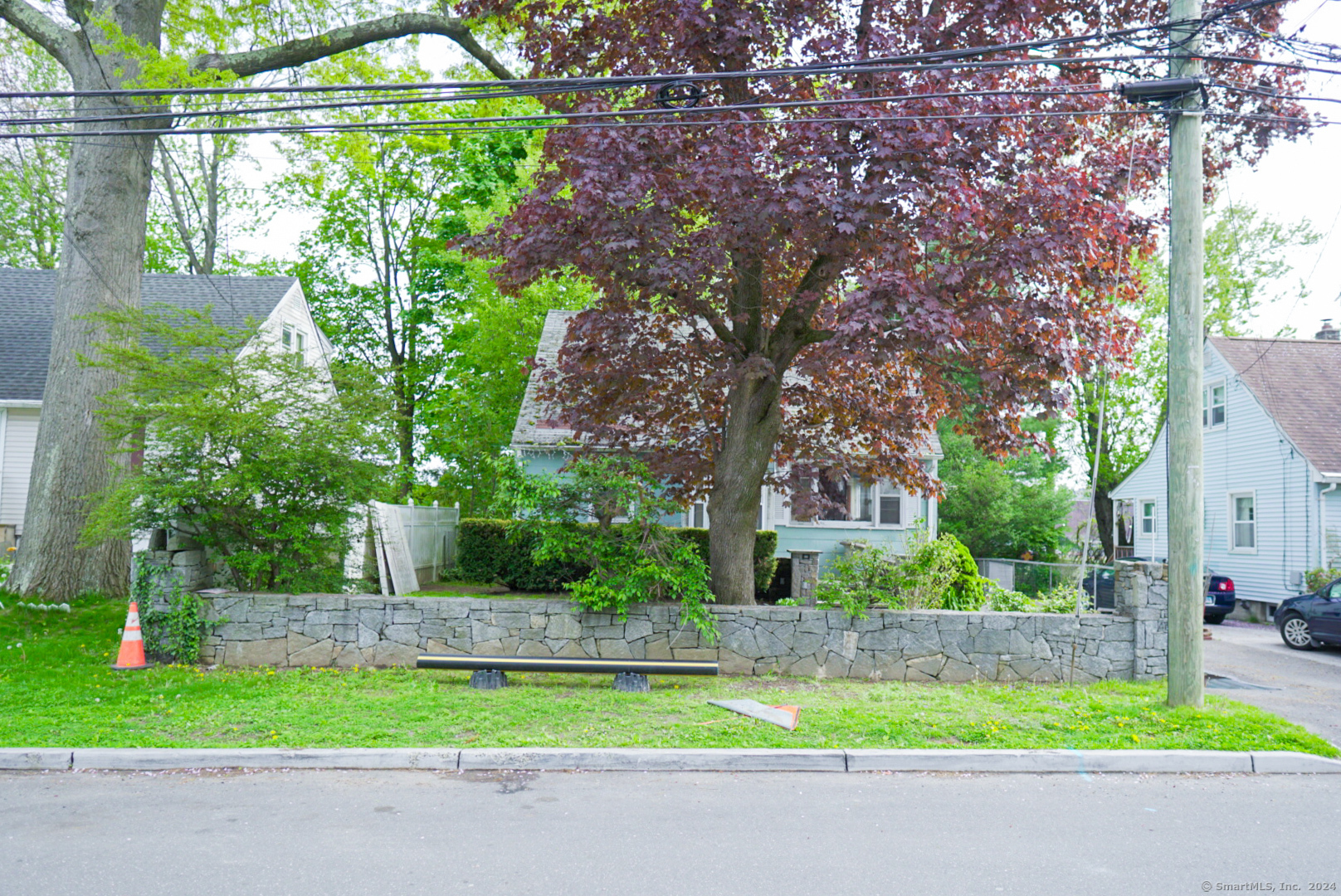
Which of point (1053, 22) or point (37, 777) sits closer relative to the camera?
point (37, 777)

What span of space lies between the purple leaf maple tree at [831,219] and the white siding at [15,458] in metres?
14.5

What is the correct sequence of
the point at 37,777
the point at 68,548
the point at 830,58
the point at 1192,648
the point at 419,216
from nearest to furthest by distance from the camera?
the point at 37,777 < the point at 1192,648 < the point at 830,58 < the point at 68,548 < the point at 419,216

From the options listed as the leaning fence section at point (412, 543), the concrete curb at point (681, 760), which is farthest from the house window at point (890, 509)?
the concrete curb at point (681, 760)

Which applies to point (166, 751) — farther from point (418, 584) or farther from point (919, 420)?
point (418, 584)

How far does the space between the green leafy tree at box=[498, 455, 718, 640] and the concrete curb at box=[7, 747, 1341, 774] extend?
2997 millimetres

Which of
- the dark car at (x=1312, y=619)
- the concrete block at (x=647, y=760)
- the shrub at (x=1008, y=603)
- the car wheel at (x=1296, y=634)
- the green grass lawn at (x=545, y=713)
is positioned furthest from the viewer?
the car wheel at (x=1296, y=634)

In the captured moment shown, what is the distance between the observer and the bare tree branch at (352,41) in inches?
509

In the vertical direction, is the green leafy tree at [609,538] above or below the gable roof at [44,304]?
below

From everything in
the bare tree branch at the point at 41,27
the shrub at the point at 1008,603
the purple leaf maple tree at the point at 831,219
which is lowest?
the shrub at the point at 1008,603

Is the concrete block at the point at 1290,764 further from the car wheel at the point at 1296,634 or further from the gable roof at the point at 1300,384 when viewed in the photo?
the gable roof at the point at 1300,384

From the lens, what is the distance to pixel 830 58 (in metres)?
9.50

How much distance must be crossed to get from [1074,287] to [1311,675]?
20.7 feet

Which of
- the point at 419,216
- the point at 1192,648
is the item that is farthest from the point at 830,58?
the point at 419,216

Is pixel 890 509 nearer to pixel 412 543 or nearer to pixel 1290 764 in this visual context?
pixel 412 543
